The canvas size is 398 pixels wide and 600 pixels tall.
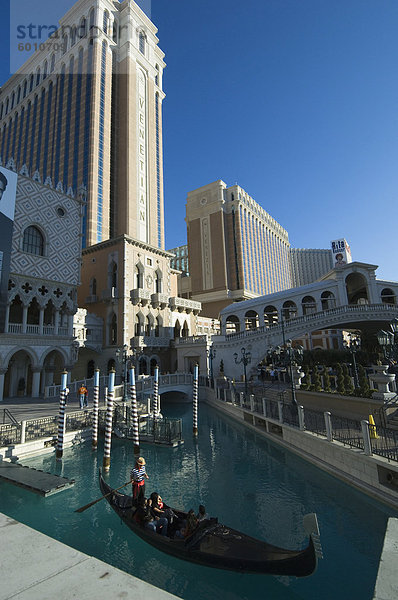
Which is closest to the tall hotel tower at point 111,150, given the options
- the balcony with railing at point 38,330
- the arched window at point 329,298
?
the balcony with railing at point 38,330

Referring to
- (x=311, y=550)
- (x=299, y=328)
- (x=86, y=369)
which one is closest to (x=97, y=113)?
(x=86, y=369)

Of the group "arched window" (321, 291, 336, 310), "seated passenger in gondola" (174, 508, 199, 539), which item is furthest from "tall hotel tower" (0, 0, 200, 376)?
"seated passenger in gondola" (174, 508, 199, 539)

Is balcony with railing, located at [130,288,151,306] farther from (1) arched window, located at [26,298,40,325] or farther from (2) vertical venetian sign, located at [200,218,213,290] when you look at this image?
(2) vertical venetian sign, located at [200,218,213,290]

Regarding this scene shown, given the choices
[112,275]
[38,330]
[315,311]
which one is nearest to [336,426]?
[38,330]

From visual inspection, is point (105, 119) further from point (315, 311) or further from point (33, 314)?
point (315, 311)

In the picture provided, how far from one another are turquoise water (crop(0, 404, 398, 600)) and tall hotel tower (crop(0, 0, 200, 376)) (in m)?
18.2

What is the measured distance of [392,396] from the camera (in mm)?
13062

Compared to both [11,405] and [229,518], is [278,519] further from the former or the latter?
[11,405]

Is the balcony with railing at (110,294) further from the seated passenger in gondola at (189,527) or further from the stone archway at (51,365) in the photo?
the seated passenger in gondola at (189,527)

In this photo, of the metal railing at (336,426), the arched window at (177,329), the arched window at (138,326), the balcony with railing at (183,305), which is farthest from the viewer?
the arched window at (177,329)

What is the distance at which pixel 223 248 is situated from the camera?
5781cm

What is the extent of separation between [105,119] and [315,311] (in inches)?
1449

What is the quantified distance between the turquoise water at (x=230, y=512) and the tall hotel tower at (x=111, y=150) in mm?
18203

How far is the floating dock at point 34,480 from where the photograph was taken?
964cm
